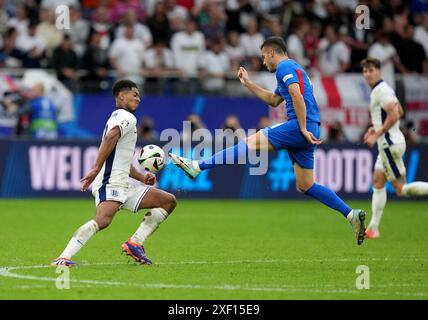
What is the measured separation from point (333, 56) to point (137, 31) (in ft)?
17.1

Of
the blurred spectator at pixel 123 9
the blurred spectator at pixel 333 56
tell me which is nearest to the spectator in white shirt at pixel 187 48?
the blurred spectator at pixel 123 9

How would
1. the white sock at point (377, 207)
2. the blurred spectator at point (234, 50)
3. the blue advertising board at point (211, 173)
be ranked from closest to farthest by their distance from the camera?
the white sock at point (377, 207)
the blue advertising board at point (211, 173)
the blurred spectator at point (234, 50)

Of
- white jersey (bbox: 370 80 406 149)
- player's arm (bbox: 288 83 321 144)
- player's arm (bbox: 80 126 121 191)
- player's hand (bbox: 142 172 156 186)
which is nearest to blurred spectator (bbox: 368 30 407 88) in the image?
white jersey (bbox: 370 80 406 149)

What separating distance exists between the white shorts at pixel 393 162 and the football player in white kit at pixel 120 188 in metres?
5.14

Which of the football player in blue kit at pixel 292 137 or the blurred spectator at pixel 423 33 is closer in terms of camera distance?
the football player in blue kit at pixel 292 137

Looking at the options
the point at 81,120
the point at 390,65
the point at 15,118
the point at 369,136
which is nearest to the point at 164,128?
the point at 81,120

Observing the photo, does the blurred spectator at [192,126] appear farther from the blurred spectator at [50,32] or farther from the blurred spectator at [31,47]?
the blurred spectator at [31,47]

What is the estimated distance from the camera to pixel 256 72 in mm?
25375

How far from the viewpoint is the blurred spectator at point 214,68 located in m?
25.0

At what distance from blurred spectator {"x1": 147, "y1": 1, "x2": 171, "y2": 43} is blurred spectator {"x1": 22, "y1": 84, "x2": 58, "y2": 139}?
11.3 feet

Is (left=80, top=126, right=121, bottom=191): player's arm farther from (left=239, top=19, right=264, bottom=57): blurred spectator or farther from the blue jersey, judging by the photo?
(left=239, top=19, right=264, bottom=57): blurred spectator

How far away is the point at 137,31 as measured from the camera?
25.5 metres
